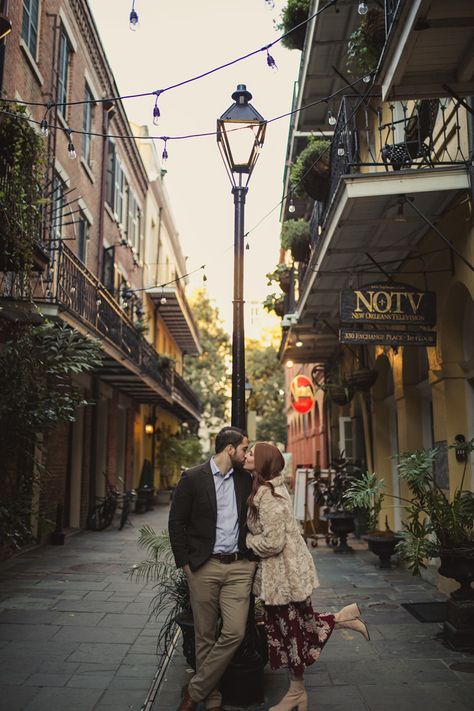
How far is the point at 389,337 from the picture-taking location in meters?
7.83

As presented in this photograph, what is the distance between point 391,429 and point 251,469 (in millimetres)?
8615

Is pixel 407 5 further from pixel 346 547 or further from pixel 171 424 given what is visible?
pixel 171 424

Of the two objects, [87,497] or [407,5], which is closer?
[407,5]

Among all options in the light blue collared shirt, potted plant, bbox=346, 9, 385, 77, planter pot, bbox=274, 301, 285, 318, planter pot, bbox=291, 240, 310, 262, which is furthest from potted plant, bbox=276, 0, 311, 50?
the light blue collared shirt

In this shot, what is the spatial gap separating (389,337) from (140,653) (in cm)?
433

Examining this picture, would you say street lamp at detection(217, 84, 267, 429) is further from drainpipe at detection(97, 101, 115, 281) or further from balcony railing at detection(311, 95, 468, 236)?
drainpipe at detection(97, 101, 115, 281)

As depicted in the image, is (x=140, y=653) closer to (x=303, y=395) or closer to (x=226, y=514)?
(x=226, y=514)

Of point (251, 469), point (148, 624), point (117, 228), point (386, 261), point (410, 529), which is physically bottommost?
point (148, 624)

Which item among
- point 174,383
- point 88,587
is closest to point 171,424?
point 174,383

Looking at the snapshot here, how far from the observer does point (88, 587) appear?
861cm

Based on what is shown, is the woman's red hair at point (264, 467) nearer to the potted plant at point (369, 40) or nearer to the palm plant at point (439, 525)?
the palm plant at point (439, 525)

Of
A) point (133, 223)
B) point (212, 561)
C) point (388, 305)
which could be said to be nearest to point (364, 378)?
point (388, 305)

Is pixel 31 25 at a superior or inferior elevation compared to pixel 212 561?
superior

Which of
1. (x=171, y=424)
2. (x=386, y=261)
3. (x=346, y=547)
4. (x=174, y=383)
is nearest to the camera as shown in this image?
(x=386, y=261)
